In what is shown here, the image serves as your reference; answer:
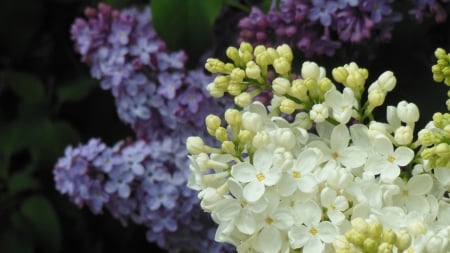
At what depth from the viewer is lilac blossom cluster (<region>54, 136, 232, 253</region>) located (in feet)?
4.43

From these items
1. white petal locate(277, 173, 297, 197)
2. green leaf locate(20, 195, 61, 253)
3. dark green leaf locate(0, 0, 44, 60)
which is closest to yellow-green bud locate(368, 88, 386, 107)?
white petal locate(277, 173, 297, 197)

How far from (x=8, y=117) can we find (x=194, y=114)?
0.72 meters

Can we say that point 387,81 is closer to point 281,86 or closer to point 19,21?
point 281,86

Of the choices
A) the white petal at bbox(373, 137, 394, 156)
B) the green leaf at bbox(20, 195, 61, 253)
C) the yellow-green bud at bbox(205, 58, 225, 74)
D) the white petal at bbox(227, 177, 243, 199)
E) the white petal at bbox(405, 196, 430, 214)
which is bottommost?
the green leaf at bbox(20, 195, 61, 253)

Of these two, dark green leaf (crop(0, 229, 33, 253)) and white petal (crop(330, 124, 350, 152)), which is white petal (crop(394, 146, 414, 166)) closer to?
white petal (crop(330, 124, 350, 152))

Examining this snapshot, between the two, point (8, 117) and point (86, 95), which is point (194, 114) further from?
point (8, 117)

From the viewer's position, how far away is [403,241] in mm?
754

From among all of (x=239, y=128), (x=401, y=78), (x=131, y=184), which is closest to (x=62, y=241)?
(x=131, y=184)

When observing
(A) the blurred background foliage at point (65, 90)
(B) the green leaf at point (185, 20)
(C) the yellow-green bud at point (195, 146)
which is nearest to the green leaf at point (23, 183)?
(A) the blurred background foliage at point (65, 90)

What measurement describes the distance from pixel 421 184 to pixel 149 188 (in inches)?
22.6

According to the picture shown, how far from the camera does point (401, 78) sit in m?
1.36

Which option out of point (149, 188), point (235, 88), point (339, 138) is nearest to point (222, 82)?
point (235, 88)

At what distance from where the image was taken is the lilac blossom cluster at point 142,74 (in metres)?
1.36

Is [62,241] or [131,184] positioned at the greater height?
[131,184]
